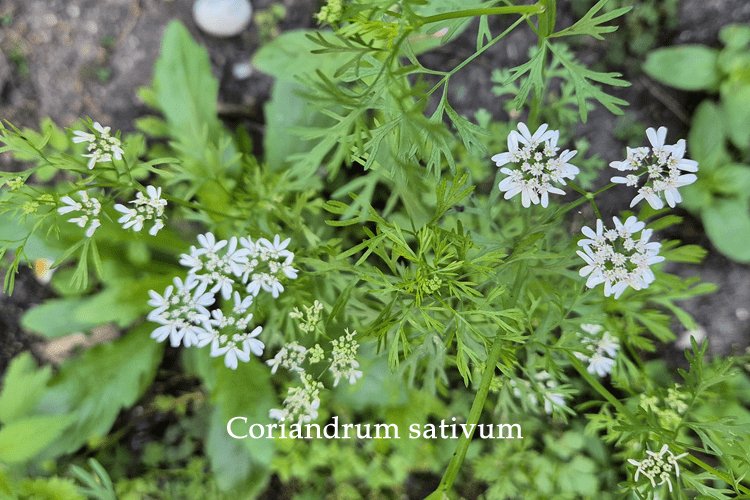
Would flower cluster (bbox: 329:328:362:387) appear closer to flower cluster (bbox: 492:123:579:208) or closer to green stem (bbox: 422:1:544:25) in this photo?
flower cluster (bbox: 492:123:579:208)

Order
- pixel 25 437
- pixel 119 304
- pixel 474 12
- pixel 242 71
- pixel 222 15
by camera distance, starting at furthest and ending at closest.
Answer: pixel 242 71 < pixel 222 15 < pixel 119 304 < pixel 25 437 < pixel 474 12

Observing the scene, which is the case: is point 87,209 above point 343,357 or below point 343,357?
above

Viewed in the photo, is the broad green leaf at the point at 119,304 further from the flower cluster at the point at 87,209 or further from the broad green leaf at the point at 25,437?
the flower cluster at the point at 87,209

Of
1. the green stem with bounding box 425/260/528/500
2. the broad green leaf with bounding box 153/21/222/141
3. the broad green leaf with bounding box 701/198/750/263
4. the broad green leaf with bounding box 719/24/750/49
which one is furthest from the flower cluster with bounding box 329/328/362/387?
the broad green leaf with bounding box 719/24/750/49

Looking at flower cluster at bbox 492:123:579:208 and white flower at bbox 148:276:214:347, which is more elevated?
flower cluster at bbox 492:123:579:208

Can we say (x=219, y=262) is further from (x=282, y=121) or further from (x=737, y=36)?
(x=737, y=36)

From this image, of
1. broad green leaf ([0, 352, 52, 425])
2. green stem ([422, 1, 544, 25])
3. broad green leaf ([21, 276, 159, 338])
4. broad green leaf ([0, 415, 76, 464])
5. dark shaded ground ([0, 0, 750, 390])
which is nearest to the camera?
green stem ([422, 1, 544, 25])

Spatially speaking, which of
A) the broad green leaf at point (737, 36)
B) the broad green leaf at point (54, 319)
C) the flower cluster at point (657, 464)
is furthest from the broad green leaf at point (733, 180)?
the broad green leaf at point (54, 319)

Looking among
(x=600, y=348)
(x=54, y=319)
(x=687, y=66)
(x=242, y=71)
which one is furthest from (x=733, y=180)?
(x=54, y=319)
